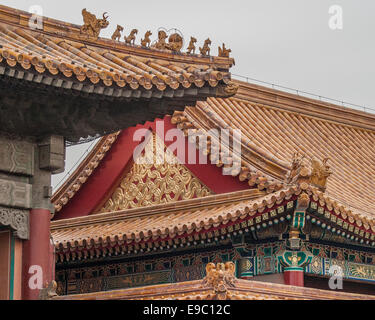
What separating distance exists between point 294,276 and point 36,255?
5454 mm

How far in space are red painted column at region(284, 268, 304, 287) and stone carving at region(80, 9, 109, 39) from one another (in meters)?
5.39

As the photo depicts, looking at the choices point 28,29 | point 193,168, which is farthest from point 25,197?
point 193,168

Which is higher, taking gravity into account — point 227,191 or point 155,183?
point 155,183

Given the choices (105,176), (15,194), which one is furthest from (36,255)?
(105,176)

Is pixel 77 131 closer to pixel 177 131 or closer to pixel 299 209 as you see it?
pixel 299 209

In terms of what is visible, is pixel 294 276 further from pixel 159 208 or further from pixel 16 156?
pixel 16 156

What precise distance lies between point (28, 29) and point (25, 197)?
2.43m

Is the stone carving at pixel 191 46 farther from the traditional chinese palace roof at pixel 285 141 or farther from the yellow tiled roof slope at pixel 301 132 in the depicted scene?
the yellow tiled roof slope at pixel 301 132

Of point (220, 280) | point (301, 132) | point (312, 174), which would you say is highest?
point (301, 132)

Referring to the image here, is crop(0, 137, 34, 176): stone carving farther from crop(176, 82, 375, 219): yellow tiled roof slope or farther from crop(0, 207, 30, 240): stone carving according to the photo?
crop(176, 82, 375, 219): yellow tiled roof slope

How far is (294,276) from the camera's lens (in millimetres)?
19328

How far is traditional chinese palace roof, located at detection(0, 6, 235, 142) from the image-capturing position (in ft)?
48.2

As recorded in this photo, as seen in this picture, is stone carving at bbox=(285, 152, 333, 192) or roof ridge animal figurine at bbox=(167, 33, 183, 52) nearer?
roof ridge animal figurine at bbox=(167, 33, 183, 52)

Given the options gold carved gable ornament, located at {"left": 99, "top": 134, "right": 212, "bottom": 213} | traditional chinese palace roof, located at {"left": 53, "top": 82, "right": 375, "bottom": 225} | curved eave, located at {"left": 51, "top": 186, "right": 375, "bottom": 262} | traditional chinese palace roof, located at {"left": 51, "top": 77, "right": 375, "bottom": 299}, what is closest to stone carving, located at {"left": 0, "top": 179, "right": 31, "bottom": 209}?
traditional chinese palace roof, located at {"left": 51, "top": 77, "right": 375, "bottom": 299}
